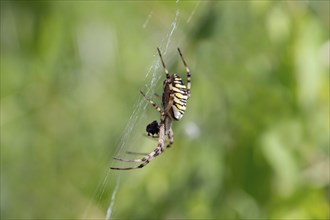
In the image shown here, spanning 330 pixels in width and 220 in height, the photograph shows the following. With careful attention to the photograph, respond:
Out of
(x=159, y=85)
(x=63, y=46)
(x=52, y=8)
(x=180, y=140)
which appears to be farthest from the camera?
(x=63, y=46)

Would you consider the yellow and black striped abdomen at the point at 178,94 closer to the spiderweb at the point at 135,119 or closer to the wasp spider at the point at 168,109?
the wasp spider at the point at 168,109

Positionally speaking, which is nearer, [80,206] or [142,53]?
[80,206]

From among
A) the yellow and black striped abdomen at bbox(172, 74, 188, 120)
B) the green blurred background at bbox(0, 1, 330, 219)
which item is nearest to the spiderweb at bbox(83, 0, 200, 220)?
the green blurred background at bbox(0, 1, 330, 219)

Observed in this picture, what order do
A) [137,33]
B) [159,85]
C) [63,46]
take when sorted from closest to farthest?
[159,85] → [63,46] → [137,33]

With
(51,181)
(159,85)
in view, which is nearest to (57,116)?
(51,181)

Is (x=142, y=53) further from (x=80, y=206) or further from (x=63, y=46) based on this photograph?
(x=80, y=206)

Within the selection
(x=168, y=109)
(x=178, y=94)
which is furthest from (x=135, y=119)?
(x=178, y=94)
